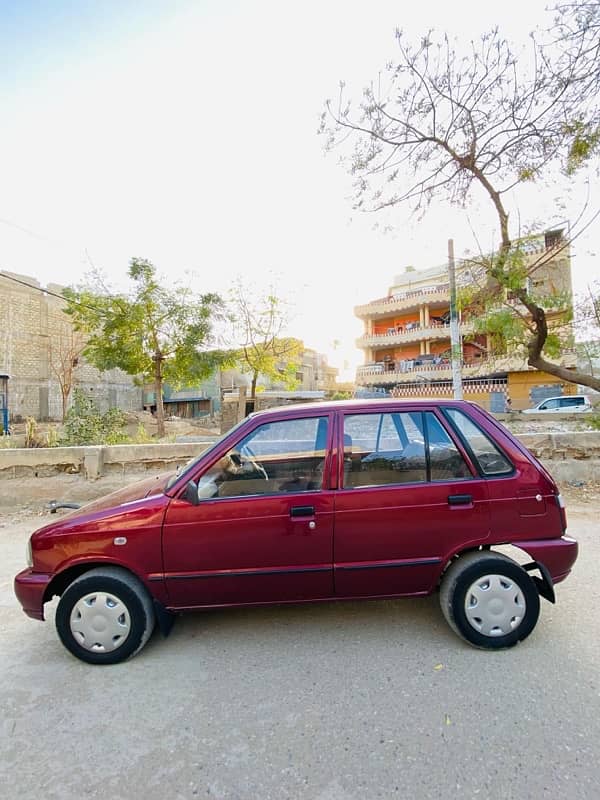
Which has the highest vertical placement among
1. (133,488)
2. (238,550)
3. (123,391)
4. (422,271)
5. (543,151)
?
(422,271)

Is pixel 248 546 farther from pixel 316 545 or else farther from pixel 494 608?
pixel 494 608

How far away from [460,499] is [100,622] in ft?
7.94

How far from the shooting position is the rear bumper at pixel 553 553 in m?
2.51

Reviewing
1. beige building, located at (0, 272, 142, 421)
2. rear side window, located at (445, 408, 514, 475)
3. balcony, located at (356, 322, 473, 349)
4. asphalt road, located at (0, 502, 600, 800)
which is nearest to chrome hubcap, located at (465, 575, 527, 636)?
asphalt road, located at (0, 502, 600, 800)

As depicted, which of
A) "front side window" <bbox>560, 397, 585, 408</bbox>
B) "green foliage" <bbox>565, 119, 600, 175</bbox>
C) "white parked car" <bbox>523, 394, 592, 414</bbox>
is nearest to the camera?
"green foliage" <bbox>565, 119, 600, 175</bbox>

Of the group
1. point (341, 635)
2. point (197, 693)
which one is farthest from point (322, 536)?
point (197, 693)

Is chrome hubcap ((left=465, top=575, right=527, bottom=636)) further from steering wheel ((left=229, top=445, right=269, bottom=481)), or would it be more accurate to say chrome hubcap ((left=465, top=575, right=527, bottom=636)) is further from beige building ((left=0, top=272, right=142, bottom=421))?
beige building ((left=0, top=272, right=142, bottom=421))

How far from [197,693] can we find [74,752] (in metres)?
0.60

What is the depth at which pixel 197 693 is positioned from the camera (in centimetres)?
218

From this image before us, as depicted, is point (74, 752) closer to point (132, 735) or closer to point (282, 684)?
point (132, 735)

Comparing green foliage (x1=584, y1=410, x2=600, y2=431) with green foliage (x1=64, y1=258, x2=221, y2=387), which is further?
green foliage (x1=64, y1=258, x2=221, y2=387)

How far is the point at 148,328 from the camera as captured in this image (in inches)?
560

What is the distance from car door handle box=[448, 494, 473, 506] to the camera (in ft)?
8.20

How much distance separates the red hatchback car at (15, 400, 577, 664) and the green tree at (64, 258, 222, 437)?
40.8 ft
